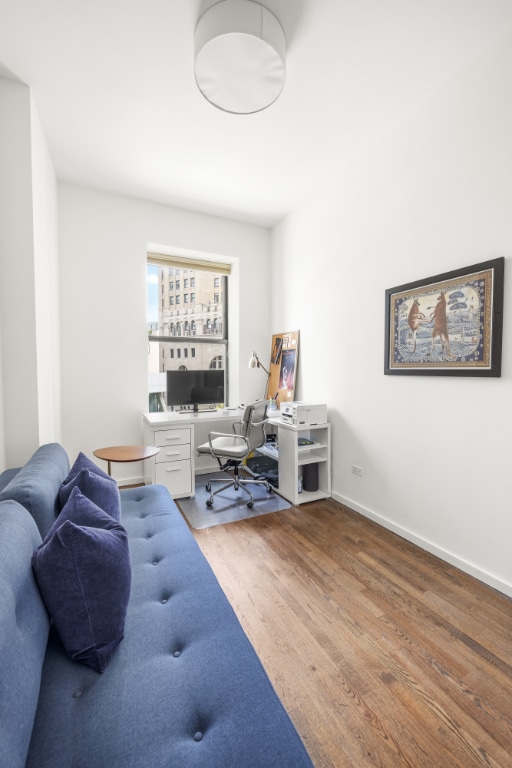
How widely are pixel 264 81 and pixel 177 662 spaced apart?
8.83ft

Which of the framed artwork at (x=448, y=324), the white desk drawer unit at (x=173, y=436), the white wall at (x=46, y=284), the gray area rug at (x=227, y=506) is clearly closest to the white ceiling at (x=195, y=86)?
the white wall at (x=46, y=284)

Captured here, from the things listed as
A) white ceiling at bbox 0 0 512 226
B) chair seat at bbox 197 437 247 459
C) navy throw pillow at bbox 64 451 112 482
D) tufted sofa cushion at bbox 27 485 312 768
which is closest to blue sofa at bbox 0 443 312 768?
tufted sofa cushion at bbox 27 485 312 768

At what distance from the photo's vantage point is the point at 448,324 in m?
2.18

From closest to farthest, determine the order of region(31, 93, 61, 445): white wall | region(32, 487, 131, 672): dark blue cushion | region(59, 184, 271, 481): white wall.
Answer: region(32, 487, 131, 672): dark blue cushion, region(31, 93, 61, 445): white wall, region(59, 184, 271, 481): white wall

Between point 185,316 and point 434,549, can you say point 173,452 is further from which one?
point 434,549

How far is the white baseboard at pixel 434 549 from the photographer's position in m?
1.94

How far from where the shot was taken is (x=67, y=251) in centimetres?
323

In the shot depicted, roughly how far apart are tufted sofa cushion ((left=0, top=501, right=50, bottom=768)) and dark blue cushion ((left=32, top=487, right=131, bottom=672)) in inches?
1.8

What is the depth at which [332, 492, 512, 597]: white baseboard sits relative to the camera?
1.94 metres

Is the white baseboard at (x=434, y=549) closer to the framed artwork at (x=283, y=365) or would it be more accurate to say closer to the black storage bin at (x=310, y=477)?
the black storage bin at (x=310, y=477)

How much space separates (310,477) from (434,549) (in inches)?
48.1

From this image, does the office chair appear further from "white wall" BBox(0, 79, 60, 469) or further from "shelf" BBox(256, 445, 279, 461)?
"white wall" BBox(0, 79, 60, 469)

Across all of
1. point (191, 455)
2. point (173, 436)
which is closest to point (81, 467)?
point (173, 436)

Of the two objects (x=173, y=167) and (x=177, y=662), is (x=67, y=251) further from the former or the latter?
(x=177, y=662)
